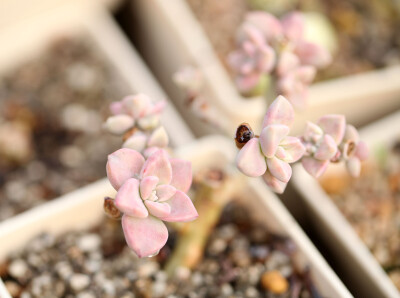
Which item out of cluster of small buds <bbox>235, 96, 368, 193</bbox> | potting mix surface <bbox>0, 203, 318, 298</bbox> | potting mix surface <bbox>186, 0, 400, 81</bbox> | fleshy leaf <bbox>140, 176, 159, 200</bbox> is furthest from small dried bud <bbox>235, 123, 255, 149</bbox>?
potting mix surface <bbox>186, 0, 400, 81</bbox>

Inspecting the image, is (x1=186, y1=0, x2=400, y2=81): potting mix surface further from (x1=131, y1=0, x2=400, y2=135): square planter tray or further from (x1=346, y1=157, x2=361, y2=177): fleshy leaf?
(x1=346, y1=157, x2=361, y2=177): fleshy leaf

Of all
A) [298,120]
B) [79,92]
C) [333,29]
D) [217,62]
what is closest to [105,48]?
[79,92]

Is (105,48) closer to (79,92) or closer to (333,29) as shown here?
(79,92)

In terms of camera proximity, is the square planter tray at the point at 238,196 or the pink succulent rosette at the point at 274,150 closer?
the pink succulent rosette at the point at 274,150

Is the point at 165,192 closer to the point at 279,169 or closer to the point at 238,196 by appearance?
the point at 279,169

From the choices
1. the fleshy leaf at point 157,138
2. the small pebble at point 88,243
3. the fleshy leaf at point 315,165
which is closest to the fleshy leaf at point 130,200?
the fleshy leaf at point 157,138

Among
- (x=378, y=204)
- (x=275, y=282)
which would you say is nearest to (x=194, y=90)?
(x=275, y=282)

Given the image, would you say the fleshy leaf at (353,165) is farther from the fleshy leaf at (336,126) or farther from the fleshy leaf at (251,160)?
the fleshy leaf at (251,160)

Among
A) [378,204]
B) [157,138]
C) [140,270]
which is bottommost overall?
[378,204]
